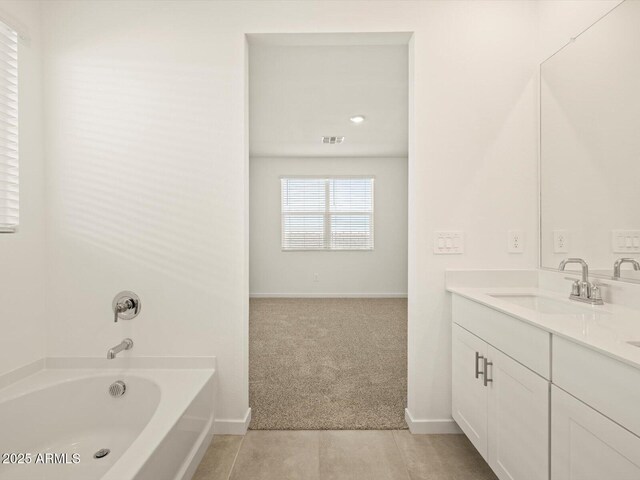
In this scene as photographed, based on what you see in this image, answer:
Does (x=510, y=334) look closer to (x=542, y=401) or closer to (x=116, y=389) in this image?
(x=542, y=401)

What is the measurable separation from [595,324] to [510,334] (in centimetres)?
28

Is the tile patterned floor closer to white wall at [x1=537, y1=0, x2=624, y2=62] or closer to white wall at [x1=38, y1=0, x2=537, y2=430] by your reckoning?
white wall at [x1=38, y1=0, x2=537, y2=430]

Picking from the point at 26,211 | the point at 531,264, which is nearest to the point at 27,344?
the point at 26,211

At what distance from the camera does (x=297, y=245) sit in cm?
638

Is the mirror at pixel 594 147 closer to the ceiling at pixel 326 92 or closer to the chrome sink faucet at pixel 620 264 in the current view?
the chrome sink faucet at pixel 620 264

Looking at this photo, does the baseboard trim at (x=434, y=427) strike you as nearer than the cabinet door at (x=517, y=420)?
No

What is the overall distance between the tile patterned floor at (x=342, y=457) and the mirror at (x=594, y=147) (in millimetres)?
1160

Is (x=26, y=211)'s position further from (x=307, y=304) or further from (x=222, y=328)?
(x=307, y=304)

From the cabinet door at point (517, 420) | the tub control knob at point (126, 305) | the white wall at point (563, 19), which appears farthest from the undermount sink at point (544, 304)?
the tub control knob at point (126, 305)

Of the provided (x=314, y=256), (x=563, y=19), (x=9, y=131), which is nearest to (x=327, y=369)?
(x=9, y=131)

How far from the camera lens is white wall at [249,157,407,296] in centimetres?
630

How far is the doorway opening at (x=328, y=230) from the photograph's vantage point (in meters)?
2.39

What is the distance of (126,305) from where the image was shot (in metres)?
1.95

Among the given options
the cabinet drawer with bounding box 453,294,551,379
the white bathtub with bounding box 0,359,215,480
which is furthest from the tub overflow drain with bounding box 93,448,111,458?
the cabinet drawer with bounding box 453,294,551,379
